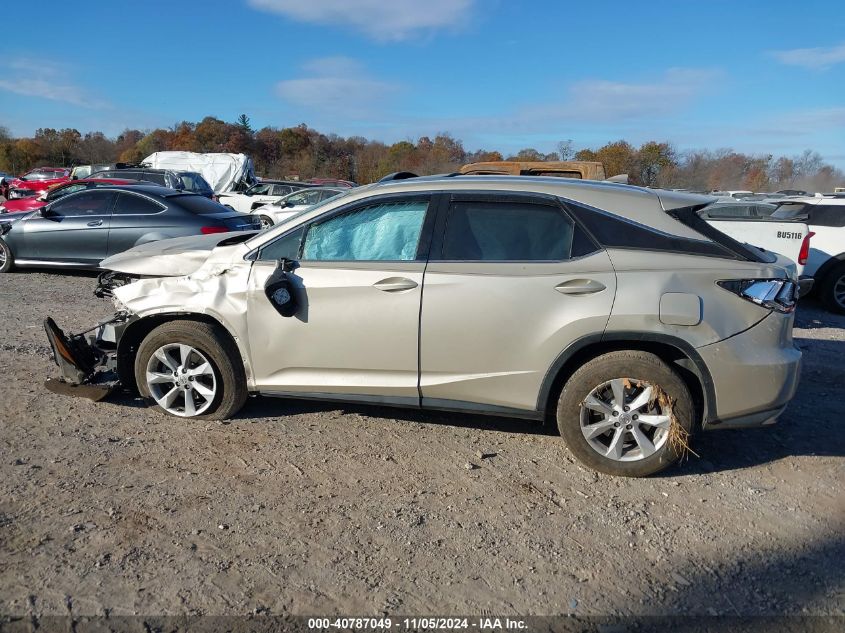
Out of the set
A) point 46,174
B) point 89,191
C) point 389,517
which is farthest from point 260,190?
point 389,517

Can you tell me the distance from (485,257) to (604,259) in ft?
2.37

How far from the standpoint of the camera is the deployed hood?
4.85 m

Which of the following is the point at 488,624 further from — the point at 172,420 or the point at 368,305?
the point at 172,420

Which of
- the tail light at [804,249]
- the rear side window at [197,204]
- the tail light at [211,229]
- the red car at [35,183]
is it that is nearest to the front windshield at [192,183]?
the red car at [35,183]

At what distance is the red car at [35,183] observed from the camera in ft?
92.0

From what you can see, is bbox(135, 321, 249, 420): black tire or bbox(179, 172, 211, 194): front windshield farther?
bbox(179, 172, 211, 194): front windshield

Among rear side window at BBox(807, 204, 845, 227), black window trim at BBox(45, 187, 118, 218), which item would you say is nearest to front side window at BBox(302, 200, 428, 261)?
black window trim at BBox(45, 187, 118, 218)

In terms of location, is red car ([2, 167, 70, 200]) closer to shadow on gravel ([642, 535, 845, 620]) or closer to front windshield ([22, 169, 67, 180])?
front windshield ([22, 169, 67, 180])

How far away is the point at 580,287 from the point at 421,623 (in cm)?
212

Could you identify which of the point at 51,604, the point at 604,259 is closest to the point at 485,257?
the point at 604,259

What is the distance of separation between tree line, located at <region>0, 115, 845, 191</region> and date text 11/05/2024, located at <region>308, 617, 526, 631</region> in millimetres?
37211

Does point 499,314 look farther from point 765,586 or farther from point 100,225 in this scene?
point 100,225

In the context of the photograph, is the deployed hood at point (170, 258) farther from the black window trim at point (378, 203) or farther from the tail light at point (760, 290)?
the tail light at point (760, 290)

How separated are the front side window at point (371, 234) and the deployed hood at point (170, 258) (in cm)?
53
